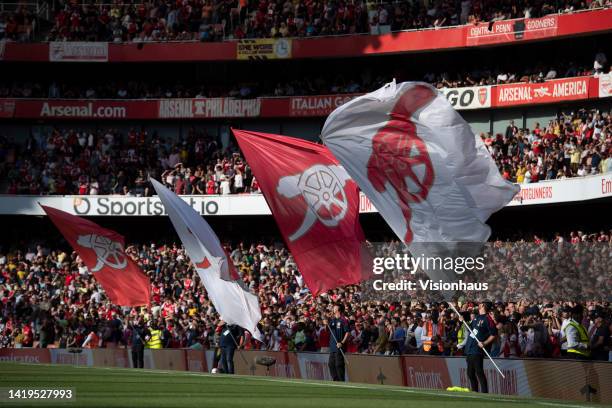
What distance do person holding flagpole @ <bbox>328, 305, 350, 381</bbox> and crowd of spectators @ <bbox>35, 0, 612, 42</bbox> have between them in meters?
22.2

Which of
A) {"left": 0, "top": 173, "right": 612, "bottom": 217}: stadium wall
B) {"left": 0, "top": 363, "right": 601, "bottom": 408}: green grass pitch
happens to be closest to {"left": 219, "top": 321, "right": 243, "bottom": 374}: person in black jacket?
{"left": 0, "top": 363, "right": 601, "bottom": 408}: green grass pitch

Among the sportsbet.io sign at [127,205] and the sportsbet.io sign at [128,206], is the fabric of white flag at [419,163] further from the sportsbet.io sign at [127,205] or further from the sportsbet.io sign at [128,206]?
the sportsbet.io sign at [128,206]

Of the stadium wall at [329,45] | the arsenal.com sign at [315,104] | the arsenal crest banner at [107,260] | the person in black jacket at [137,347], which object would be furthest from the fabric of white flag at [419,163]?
the arsenal.com sign at [315,104]

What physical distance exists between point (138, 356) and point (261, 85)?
762 inches

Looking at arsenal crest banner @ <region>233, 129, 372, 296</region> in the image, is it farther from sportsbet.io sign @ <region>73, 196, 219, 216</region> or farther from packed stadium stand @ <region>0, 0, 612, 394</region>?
sportsbet.io sign @ <region>73, 196, 219, 216</region>

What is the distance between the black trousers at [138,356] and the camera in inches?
1188

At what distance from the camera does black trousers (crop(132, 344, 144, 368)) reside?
30.2 metres

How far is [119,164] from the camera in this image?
45.2 m

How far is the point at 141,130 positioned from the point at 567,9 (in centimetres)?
1894

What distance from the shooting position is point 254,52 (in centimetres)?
4522

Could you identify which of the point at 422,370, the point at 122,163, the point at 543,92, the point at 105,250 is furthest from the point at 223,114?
the point at 422,370

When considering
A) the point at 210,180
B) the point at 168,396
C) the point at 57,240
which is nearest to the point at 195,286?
the point at 210,180

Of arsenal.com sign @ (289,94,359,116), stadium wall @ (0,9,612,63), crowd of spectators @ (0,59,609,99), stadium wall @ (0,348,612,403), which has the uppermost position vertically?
stadium wall @ (0,9,612,63)

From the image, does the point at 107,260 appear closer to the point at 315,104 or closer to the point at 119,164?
the point at 119,164
